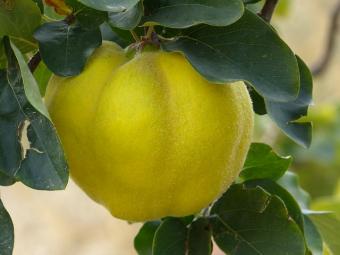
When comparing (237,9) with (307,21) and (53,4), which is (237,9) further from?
(307,21)

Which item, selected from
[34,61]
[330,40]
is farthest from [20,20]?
[330,40]

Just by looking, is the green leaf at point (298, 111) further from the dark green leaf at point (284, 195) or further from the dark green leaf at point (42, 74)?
the dark green leaf at point (42, 74)

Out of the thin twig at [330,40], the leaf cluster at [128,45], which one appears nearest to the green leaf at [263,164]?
the leaf cluster at [128,45]

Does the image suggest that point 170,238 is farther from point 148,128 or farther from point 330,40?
point 330,40

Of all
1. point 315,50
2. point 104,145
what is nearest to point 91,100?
point 104,145

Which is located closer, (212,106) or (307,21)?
(212,106)

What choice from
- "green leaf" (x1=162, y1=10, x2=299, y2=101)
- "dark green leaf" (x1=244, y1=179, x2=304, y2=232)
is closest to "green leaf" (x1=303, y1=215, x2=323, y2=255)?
"dark green leaf" (x1=244, y1=179, x2=304, y2=232)
